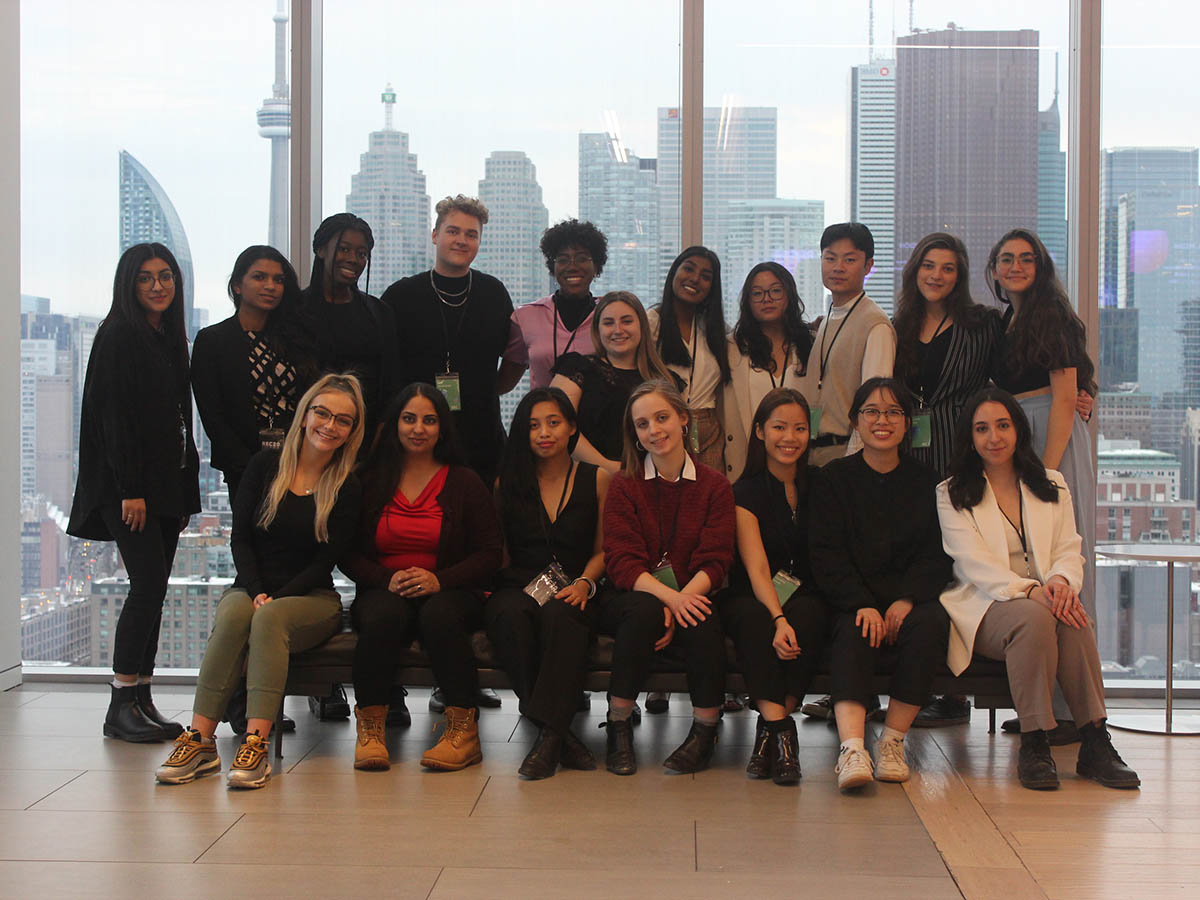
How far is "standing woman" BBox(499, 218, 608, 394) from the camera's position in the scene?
4.17 metres

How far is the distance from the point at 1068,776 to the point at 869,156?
2627 millimetres

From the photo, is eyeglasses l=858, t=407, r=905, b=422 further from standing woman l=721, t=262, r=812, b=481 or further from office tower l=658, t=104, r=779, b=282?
office tower l=658, t=104, r=779, b=282

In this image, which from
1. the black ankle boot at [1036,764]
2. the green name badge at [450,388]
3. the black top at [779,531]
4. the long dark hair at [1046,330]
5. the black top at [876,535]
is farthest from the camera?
the green name badge at [450,388]

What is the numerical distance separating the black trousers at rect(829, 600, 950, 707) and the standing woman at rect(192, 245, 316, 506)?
6.57 ft

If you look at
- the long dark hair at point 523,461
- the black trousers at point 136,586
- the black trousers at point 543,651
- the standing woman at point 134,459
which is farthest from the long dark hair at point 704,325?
the black trousers at point 136,586

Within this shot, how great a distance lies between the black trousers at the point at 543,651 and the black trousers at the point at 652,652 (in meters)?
0.12

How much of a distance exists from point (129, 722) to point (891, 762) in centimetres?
250

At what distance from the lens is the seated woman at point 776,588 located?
3430mm

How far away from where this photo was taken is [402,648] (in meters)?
3.58

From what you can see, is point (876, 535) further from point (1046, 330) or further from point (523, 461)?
point (523, 461)

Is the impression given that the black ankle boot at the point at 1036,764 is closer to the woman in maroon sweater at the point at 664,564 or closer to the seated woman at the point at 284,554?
the woman in maroon sweater at the point at 664,564

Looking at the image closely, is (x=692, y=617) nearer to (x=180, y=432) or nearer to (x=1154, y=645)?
(x=180, y=432)

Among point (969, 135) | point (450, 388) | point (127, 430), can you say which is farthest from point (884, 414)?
point (127, 430)

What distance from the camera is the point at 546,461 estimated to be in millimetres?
3855
